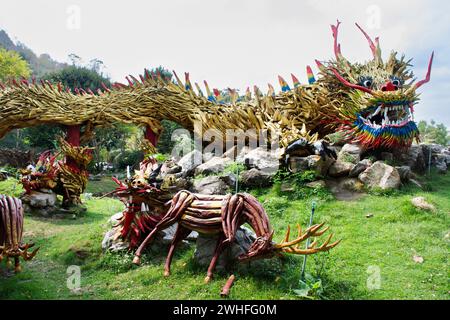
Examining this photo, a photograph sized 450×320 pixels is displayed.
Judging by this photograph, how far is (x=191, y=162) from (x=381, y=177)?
14.9 feet

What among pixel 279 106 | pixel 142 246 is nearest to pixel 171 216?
pixel 142 246

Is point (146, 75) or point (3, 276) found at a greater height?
point (146, 75)

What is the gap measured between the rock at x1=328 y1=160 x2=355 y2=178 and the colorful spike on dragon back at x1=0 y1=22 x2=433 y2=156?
742mm

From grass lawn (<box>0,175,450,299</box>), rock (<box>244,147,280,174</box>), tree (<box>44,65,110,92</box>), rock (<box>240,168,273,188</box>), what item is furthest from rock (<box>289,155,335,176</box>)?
tree (<box>44,65,110,92</box>)

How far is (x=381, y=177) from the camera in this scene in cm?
684

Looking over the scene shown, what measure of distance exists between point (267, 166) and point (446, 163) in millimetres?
5307

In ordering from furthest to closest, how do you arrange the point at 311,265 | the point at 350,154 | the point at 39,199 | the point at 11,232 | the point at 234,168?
the point at 39,199 → the point at 350,154 → the point at 234,168 → the point at 311,265 → the point at 11,232

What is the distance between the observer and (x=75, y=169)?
9836 mm

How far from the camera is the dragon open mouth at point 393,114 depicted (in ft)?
24.4

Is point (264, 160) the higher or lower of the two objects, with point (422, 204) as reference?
higher

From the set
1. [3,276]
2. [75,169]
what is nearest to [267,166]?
[3,276]

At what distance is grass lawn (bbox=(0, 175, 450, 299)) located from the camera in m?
3.95

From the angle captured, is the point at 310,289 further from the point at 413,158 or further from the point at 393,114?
the point at 413,158
